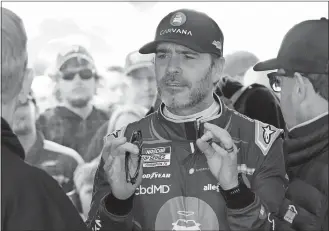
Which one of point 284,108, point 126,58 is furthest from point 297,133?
point 126,58

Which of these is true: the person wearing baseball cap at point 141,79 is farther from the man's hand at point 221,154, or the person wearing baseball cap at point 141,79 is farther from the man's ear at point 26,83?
the man's ear at point 26,83

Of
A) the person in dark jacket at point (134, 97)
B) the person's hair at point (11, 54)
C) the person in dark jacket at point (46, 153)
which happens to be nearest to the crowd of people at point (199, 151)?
the person's hair at point (11, 54)

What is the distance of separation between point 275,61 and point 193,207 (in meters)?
0.85

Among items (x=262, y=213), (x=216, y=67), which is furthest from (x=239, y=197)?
(x=216, y=67)

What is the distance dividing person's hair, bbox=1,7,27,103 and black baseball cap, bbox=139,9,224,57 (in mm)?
1089

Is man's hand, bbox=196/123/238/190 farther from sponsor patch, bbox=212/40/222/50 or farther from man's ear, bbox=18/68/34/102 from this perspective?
man's ear, bbox=18/68/34/102

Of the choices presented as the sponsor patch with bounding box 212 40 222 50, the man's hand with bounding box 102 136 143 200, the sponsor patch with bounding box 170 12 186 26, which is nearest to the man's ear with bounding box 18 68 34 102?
the man's hand with bounding box 102 136 143 200

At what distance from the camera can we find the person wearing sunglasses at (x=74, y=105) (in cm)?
537

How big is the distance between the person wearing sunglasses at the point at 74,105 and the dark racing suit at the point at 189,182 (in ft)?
8.35

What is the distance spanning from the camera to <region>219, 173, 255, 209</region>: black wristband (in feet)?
8.21

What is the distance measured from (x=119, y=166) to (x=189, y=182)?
1.32 feet

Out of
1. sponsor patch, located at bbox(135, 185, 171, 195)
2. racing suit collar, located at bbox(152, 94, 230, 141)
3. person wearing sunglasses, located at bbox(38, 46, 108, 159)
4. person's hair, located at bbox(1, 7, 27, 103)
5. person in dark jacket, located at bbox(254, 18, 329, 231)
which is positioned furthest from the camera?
person wearing sunglasses, located at bbox(38, 46, 108, 159)

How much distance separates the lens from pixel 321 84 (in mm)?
2445

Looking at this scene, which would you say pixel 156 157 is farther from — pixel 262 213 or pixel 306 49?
pixel 306 49
